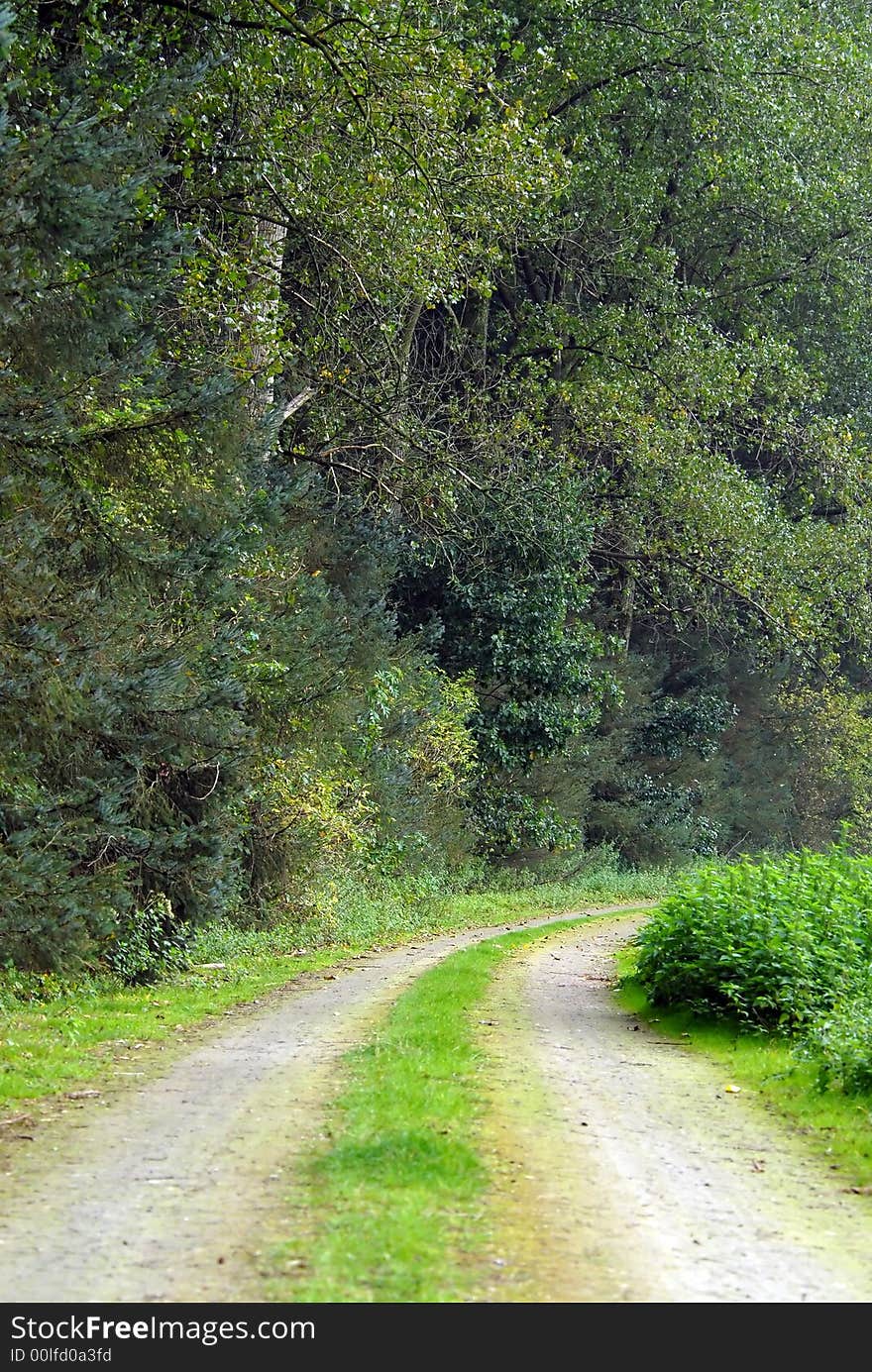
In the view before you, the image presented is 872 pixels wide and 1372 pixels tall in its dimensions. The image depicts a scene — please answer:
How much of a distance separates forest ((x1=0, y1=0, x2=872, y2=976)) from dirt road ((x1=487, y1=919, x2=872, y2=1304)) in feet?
16.1

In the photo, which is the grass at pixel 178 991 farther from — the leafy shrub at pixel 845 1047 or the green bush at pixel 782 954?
the leafy shrub at pixel 845 1047

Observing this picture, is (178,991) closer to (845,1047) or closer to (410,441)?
(845,1047)

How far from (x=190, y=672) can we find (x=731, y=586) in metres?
17.3

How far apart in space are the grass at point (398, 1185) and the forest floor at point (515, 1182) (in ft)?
0.40

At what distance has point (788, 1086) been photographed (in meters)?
9.28

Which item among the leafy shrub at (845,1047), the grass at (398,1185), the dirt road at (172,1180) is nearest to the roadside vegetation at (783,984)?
the leafy shrub at (845,1047)

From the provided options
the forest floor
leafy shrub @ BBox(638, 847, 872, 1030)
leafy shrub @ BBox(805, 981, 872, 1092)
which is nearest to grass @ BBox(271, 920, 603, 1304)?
the forest floor

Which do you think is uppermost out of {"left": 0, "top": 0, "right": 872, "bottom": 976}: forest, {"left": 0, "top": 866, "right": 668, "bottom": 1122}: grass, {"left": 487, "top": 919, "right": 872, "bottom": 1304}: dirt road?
{"left": 0, "top": 0, "right": 872, "bottom": 976}: forest

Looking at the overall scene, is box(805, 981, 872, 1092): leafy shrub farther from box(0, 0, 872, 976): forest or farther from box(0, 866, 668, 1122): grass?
box(0, 0, 872, 976): forest

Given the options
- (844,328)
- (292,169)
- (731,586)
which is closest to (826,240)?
(844,328)

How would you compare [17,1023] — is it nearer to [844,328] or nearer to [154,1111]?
[154,1111]

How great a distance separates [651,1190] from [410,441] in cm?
1620

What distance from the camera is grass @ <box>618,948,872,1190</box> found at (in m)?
7.75

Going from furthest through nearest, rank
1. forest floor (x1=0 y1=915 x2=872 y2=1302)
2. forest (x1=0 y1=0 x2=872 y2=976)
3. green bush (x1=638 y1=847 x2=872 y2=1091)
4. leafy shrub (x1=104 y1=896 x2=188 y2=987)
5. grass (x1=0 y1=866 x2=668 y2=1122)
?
leafy shrub (x1=104 y1=896 x2=188 y2=987), forest (x1=0 y1=0 x2=872 y2=976), grass (x1=0 y1=866 x2=668 y2=1122), green bush (x1=638 y1=847 x2=872 y2=1091), forest floor (x1=0 y1=915 x2=872 y2=1302)
